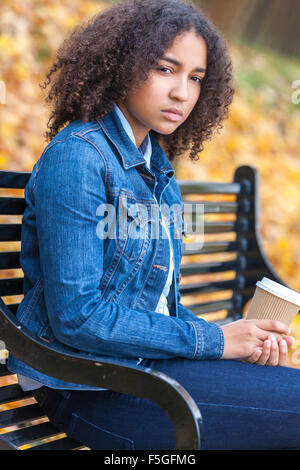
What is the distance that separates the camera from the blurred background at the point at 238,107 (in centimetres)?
465

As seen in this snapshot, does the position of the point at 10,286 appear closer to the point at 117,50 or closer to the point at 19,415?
the point at 19,415

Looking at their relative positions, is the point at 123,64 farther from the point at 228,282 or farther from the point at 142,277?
the point at 228,282

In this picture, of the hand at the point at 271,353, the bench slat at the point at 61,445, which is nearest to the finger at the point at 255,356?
the hand at the point at 271,353

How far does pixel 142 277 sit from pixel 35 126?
3.27m

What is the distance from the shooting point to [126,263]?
1705mm

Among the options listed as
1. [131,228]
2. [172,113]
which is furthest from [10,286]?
[172,113]

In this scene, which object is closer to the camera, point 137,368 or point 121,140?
point 137,368

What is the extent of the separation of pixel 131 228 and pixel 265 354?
0.54m

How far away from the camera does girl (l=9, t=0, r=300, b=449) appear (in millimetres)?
1553

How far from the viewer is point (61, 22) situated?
5.80 meters

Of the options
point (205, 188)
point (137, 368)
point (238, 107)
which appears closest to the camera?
point (137, 368)

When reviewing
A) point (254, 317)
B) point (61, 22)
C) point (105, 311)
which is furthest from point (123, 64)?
point (61, 22)

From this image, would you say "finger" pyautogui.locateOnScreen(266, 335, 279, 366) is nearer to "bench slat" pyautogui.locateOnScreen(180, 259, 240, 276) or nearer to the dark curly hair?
the dark curly hair

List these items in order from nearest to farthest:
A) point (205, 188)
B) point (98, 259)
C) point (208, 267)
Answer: point (98, 259) → point (205, 188) → point (208, 267)
